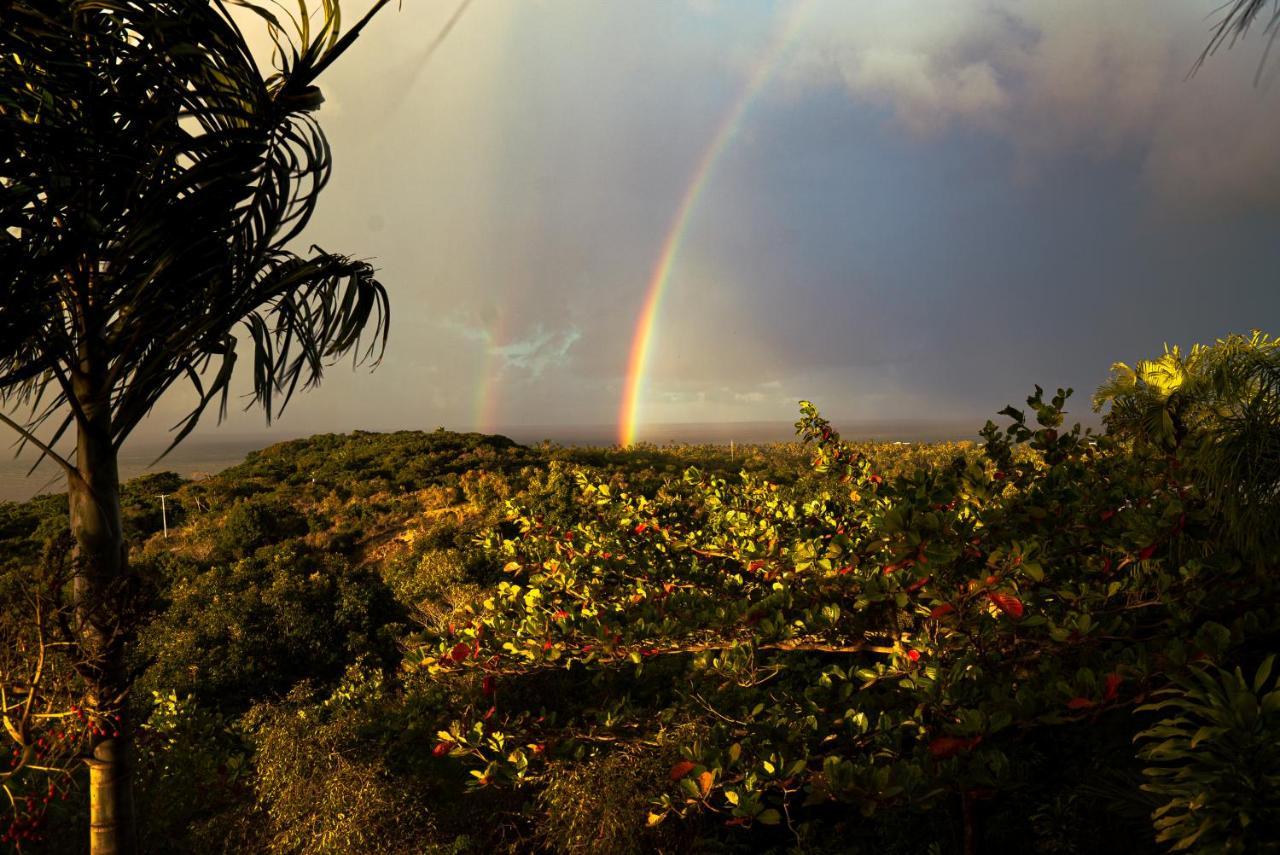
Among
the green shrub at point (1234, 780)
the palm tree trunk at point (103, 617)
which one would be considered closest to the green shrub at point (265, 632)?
the palm tree trunk at point (103, 617)

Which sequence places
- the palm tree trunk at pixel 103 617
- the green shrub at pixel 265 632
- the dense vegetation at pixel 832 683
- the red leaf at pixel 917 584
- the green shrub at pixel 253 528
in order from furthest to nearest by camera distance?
the green shrub at pixel 253 528
the green shrub at pixel 265 632
the palm tree trunk at pixel 103 617
the red leaf at pixel 917 584
the dense vegetation at pixel 832 683

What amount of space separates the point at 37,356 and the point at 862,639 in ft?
17.7

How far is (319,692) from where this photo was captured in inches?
469

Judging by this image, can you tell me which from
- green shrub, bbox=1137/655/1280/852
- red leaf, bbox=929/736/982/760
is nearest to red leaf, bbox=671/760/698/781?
red leaf, bbox=929/736/982/760

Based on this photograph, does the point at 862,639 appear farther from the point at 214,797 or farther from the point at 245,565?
the point at 245,565

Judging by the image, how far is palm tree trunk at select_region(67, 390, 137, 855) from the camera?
4.04m

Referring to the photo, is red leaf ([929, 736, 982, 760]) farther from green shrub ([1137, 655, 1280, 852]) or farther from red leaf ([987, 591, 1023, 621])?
green shrub ([1137, 655, 1280, 852])

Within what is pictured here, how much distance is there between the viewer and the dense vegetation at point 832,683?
3309mm

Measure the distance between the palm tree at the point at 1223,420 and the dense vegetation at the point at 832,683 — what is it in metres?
0.02

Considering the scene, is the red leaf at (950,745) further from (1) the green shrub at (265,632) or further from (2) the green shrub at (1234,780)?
(1) the green shrub at (265,632)

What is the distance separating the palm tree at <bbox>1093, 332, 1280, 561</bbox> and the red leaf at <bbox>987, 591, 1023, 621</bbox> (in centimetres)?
158

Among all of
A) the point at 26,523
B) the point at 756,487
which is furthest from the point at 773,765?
the point at 26,523

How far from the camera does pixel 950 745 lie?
3.21 meters

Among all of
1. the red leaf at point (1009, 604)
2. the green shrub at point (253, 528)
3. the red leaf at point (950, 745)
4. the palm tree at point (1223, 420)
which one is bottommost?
the green shrub at point (253, 528)
